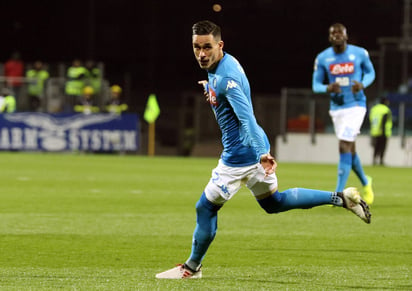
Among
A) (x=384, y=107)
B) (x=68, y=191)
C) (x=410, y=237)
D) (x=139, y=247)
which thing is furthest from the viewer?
(x=384, y=107)

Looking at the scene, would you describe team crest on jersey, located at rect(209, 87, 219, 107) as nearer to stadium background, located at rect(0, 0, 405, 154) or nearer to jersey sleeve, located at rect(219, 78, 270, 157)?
jersey sleeve, located at rect(219, 78, 270, 157)

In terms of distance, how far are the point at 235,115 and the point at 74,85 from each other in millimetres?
25782

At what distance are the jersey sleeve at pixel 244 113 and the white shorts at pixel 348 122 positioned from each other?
6169mm

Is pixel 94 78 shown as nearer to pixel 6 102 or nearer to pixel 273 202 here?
pixel 6 102

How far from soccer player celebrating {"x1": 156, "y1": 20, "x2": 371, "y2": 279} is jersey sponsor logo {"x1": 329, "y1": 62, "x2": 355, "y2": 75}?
600 centimetres

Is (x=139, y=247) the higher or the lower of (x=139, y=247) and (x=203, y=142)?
the higher

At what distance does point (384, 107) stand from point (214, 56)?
23.1 m

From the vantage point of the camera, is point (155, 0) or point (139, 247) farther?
point (155, 0)

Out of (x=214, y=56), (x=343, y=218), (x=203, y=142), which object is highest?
(x=214, y=56)

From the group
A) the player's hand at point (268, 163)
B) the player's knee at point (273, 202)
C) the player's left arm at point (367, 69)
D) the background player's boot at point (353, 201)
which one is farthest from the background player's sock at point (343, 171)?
the player's hand at point (268, 163)

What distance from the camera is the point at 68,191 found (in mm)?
15602

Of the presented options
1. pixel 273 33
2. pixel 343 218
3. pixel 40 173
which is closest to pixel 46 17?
pixel 273 33

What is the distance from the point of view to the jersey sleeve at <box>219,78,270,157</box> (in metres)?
7.04

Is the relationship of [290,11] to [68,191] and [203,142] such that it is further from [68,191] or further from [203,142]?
[68,191]
